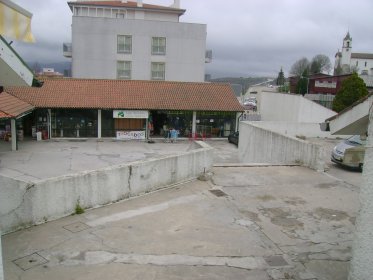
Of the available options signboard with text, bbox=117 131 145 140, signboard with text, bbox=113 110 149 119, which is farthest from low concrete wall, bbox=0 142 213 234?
signboard with text, bbox=117 131 145 140

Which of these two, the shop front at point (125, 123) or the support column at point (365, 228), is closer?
the support column at point (365, 228)

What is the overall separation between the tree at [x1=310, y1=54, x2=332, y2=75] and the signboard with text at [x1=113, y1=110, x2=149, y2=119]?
75411 mm

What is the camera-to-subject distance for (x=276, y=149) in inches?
679

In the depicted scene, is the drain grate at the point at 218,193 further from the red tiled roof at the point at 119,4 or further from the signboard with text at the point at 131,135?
the red tiled roof at the point at 119,4

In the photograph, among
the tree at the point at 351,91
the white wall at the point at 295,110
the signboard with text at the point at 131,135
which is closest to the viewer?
the signboard with text at the point at 131,135

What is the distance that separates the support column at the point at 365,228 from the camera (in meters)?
5.04

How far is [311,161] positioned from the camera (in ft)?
48.7

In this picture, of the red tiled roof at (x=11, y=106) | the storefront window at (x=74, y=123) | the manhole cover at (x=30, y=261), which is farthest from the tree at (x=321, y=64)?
the manhole cover at (x=30, y=261)

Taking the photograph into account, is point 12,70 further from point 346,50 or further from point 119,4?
point 346,50

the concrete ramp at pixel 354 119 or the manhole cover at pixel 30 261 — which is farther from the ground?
the concrete ramp at pixel 354 119

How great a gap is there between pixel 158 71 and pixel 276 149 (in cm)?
2839

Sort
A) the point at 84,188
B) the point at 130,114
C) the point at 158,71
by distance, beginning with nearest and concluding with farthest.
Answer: the point at 84,188 → the point at 130,114 → the point at 158,71

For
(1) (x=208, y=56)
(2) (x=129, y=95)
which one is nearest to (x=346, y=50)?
(1) (x=208, y=56)

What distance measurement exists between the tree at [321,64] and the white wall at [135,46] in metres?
63.4
